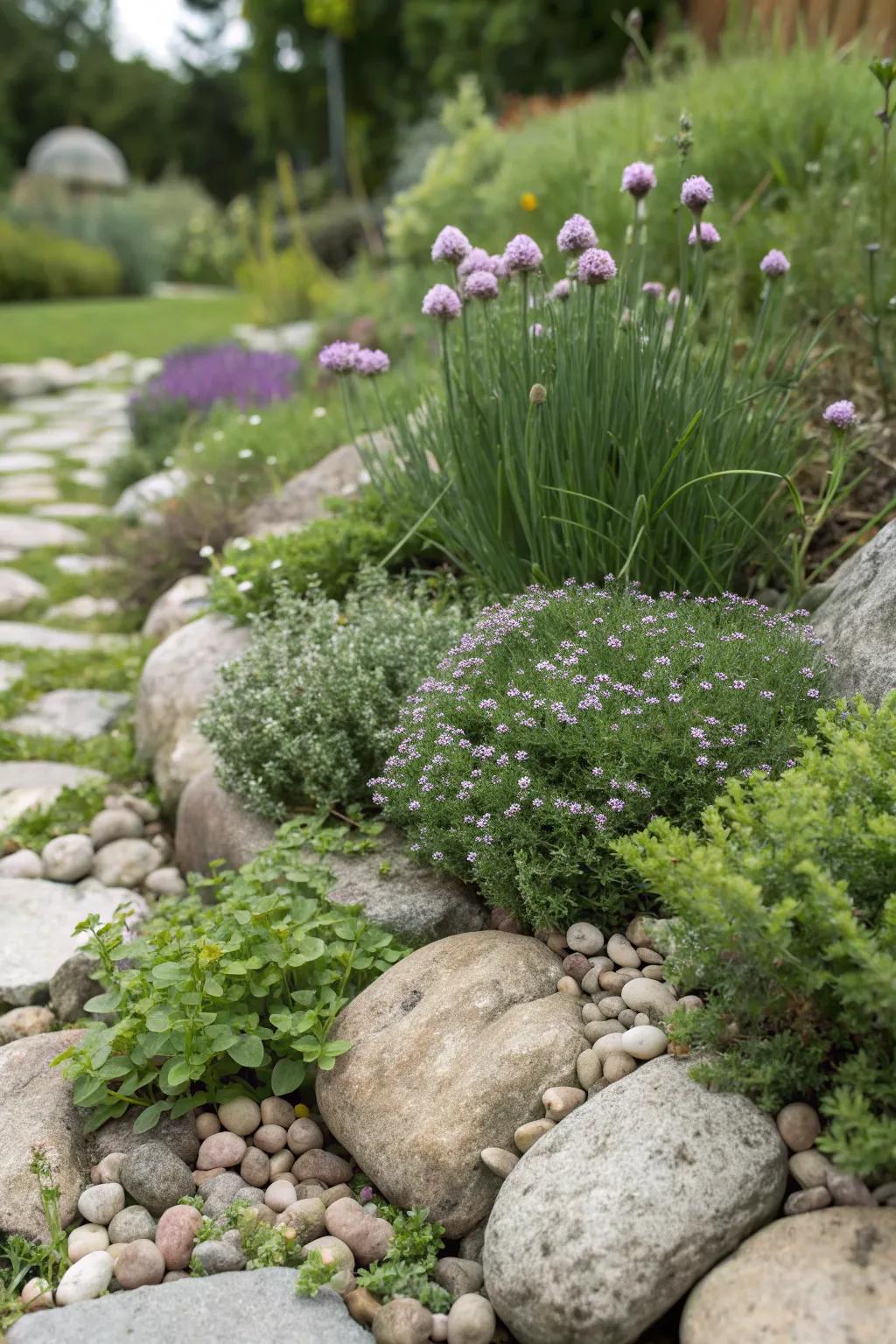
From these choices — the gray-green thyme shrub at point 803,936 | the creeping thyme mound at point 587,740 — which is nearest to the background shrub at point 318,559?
the creeping thyme mound at point 587,740

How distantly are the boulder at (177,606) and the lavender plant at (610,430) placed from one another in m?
1.58

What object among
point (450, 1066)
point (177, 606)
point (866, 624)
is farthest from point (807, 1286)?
point (177, 606)

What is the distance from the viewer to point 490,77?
450 inches

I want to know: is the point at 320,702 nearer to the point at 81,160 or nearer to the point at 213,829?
the point at 213,829

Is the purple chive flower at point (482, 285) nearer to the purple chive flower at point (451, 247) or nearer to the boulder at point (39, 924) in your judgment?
the purple chive flower at point (451, 247)

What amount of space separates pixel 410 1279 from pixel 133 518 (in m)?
5.00

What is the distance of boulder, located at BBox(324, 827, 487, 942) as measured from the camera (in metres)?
2.55

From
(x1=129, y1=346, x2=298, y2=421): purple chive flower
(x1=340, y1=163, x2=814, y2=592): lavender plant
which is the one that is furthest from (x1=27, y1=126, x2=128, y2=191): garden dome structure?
(x1=340, y1=163, x2=814, y2=592): lavender plant

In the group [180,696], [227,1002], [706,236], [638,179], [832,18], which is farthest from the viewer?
[832,18]

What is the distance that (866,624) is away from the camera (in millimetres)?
2521

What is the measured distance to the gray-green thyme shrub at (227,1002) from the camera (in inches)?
85.7

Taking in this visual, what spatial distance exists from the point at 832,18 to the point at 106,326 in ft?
29.8

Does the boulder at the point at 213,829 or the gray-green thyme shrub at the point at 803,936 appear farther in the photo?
the boulder at the point at 213,829

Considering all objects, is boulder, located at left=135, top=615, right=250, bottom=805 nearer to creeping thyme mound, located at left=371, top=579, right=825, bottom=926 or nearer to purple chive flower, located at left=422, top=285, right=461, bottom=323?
creeping thyme mound, located at left=371, top=579, right=825, bottom=926
